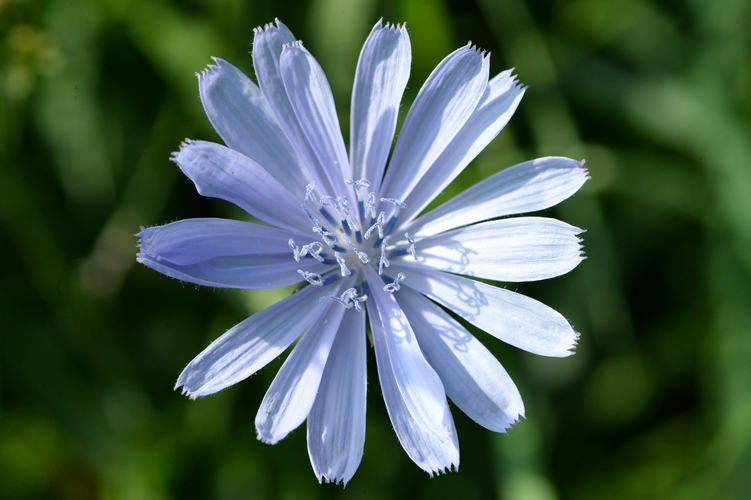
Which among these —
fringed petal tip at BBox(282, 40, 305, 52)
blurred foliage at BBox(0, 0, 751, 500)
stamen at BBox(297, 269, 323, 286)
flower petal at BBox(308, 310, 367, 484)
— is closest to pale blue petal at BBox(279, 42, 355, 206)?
fringed petal tip at BBox(282, 40, 305, 52)

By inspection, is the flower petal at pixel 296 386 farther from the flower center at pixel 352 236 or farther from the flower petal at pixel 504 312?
the flower petal at pixel 504 312

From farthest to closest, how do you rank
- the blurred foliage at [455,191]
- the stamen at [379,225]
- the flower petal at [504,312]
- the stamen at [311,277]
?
the blurred foliage at [455,191]
the stamen at [379,225]
the stamen at [311,277]
the flower petal at [504,312]

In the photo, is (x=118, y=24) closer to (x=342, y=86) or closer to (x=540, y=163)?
(x=342, y=86)

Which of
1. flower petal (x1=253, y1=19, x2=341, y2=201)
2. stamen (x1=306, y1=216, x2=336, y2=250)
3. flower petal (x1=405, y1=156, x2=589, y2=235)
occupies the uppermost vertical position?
flower petal (x1=253, y1=19, x2=341, y2=201)

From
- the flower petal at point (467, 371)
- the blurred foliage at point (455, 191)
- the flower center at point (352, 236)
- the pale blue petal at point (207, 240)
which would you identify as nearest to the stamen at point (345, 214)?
the flower center at point (352, 236)

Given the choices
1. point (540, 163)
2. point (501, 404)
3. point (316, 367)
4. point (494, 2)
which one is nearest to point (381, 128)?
point (540, 163)

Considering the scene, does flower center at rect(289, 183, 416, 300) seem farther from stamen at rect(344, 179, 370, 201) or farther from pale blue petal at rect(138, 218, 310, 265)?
pale blue petal at rect(138, 218, 310, 265)
